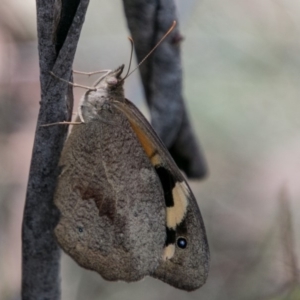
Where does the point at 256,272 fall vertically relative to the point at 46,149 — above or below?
below

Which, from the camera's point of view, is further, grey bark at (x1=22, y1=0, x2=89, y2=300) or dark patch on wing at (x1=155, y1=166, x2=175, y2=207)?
dark patch on wing at (x1=155, y1=166, x2=175, y2=207)

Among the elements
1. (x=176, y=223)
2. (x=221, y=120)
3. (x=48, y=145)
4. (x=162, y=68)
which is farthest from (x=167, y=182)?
(x=221, y=120)

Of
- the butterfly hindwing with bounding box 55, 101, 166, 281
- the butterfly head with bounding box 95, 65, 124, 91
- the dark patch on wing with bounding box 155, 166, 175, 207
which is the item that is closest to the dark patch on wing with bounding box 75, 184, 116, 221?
the butterfly hindwing with bounding box 55, 101, 166, 281

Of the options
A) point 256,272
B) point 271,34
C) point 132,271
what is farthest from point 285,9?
point 132,271

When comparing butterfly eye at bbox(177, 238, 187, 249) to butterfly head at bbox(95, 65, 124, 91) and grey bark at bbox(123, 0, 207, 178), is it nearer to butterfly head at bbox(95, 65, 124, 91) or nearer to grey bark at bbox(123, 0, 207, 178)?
grey bark at bbox(123, 0, 207, 178)

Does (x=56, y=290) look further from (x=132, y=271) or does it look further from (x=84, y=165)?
(x=84, y=165)

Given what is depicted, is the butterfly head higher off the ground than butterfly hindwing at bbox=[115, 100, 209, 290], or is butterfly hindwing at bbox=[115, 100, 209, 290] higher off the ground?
the butterfly head

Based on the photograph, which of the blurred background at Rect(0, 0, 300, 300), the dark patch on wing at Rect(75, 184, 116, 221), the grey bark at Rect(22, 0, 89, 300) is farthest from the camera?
the blurred background at Rect(0, 0, 300, 300)
